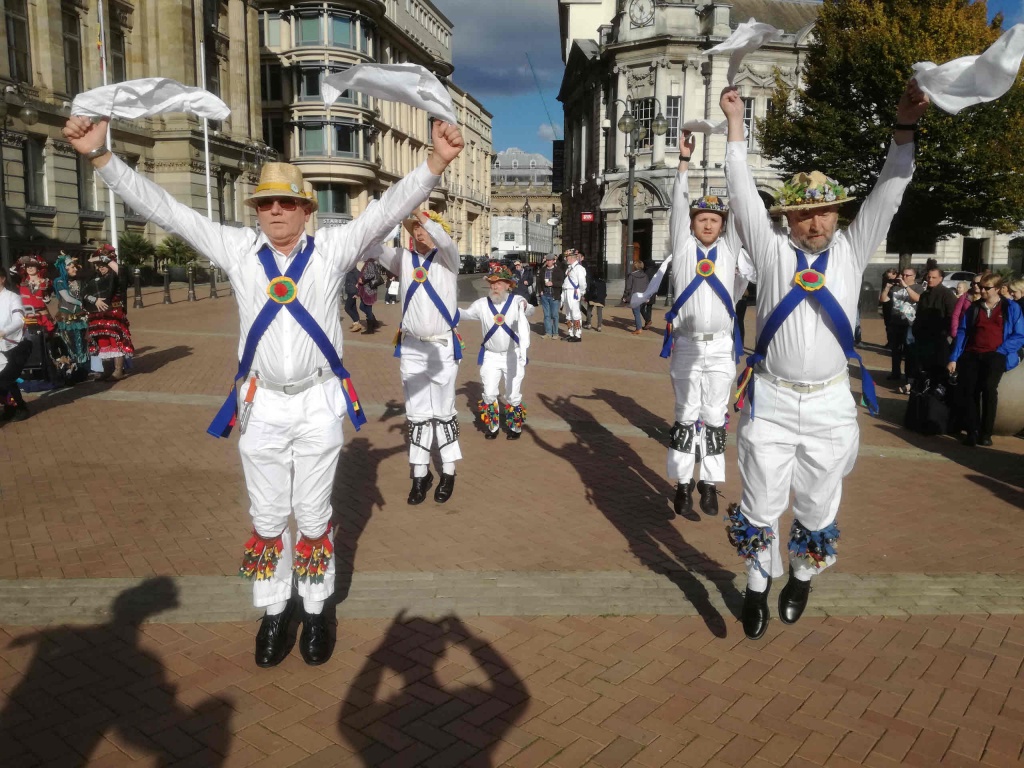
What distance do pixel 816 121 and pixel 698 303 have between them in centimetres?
2370

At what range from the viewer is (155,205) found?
12.8 feet

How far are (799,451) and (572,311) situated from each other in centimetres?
1468

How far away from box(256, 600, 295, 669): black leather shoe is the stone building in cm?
1968

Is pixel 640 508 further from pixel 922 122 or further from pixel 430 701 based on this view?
pixel 922 122

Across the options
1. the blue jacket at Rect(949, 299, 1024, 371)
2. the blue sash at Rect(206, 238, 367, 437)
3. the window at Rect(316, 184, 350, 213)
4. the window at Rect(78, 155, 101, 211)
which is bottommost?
the blue jacket at Rect(949, 299, 1024, 371)

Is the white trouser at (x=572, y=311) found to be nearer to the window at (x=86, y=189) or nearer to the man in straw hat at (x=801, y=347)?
the man in straw hat at (x=801, y=347)

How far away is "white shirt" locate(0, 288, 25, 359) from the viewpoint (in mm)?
9141

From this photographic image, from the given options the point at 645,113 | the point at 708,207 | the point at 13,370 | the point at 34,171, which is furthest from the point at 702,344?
the point at 645,113

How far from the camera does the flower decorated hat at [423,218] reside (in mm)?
6543

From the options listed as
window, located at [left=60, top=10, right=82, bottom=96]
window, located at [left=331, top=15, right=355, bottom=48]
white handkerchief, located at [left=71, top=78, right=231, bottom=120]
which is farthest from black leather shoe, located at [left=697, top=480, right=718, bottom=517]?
window, located at [left=331, top=15, right=355, bottom=48]

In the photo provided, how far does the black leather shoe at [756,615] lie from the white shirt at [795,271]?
114cm

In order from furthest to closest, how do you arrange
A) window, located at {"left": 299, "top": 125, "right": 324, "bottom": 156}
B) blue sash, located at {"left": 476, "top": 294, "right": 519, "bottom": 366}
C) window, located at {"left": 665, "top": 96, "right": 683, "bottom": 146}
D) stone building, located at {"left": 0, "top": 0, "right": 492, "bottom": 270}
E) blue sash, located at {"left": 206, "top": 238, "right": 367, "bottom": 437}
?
window, located at {"left": 299, "top": 125, "right": 324, "bottom": 156}
window, located at {"left": 665, "top": 96, "right": 683, "bottom": 146}
stone building, located at {"left": 0, "top": 0, "right": 492, "bottom": 270}
blue sash, located at {"left": 476, "top": 294, "right": 519, "bottom": 366}
blue sash, located at {"left": 206, "top": 238, "right": 367, "bottom": 437}

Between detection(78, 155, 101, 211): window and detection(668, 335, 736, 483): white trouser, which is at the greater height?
detection(78, 155, 101, 211): window

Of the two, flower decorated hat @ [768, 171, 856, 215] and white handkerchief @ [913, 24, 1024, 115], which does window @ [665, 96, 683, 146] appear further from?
white handkerchief @ [913, 24, 1024, 115]
